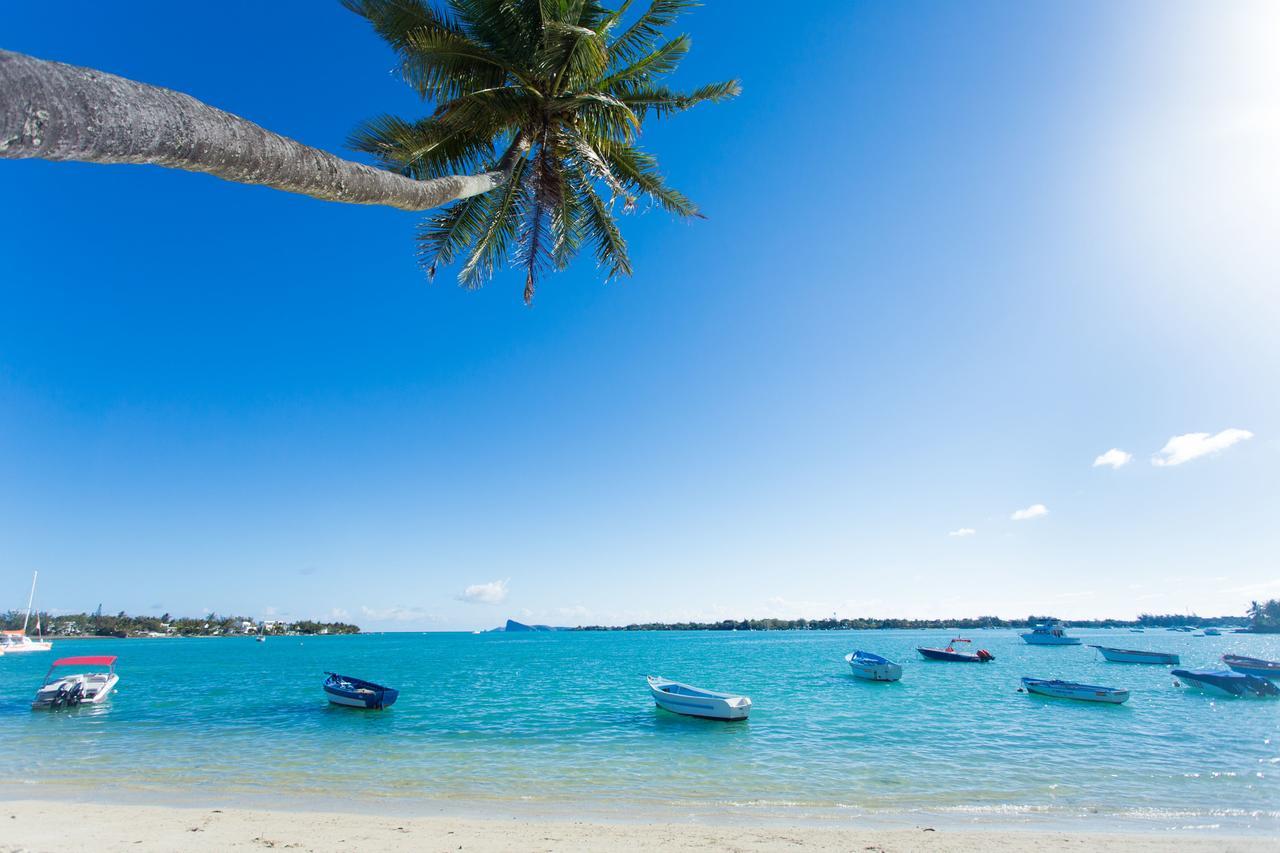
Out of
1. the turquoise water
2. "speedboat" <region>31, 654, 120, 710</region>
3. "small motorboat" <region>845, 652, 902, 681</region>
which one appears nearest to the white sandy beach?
the turquoise water

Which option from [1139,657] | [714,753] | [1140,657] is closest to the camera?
[714,753]

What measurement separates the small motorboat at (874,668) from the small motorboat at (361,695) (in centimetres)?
3085

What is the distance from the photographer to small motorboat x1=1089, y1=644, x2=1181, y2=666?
181 ft

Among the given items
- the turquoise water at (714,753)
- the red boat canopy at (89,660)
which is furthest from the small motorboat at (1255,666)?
the red boat canopy at (89,660)

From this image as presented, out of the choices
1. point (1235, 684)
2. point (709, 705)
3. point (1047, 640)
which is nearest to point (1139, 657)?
point (1235, 684)

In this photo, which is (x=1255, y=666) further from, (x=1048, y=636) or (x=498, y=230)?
(x=1048, y=636)

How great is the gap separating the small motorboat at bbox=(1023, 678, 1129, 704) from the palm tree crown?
109 ft

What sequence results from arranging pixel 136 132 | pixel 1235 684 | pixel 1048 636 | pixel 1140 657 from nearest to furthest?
1. pixel 136 132
2. pixel 1235 684
3. pixel 1140 657
4. pixel 1048 636

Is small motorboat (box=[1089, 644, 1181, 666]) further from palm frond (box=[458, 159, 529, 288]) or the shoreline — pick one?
palm frond (box=[458, 159, 529, 288])

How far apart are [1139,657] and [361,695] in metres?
70.8

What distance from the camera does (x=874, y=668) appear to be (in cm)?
4072

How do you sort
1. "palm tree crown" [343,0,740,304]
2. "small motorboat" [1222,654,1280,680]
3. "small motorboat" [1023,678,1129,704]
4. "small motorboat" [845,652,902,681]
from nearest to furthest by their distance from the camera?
1. "palm tree crown" [343,0,740,304]
2. "small motorboat" [1023,678,1129,704]
3. "small motorboat" [1222,654,1280,680]
4. "small motorboat" [845,652,902,681]

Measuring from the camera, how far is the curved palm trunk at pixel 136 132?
9.84 feet

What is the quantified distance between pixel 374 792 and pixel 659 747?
9.05m
